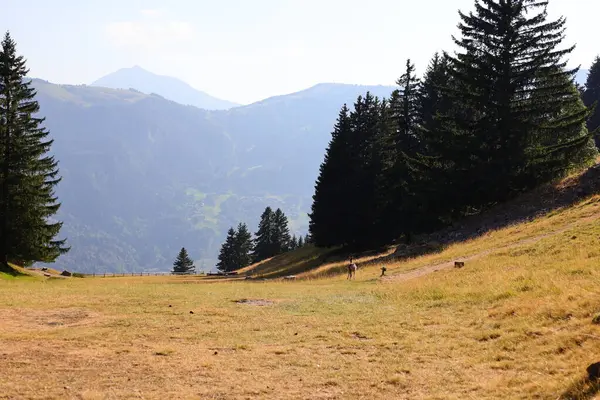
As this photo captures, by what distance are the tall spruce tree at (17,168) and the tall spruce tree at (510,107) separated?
3551cm

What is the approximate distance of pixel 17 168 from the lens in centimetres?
3934

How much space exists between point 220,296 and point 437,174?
23.9 m

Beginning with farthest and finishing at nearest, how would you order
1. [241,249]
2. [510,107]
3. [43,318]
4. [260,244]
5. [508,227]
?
1. [260,244]
2. [241,249]
3. [510,107]
4. [508,227]
5. [43,318]

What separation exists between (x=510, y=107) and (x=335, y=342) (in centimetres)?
3107

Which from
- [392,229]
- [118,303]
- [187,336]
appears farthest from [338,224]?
[187,336]

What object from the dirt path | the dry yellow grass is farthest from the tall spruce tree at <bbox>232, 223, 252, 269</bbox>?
the dry yellow grass

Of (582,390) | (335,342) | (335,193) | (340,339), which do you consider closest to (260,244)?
(335,193)

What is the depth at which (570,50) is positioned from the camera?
35469 millimetres

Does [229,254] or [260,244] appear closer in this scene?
[229,254]

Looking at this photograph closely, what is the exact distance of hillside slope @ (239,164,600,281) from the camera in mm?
26453

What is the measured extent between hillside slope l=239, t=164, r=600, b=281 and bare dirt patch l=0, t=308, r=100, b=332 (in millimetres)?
17073

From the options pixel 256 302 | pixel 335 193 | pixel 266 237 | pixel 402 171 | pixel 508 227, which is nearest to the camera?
pixel 256 302

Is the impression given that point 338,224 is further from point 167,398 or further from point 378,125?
point 167,398

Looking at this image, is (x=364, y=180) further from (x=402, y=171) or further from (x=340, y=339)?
(x=340, y=339)
